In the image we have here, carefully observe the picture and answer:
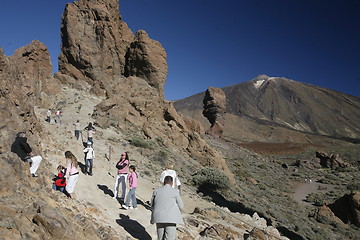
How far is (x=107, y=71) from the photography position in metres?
24.8

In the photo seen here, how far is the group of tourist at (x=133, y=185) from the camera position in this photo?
408 centimetres

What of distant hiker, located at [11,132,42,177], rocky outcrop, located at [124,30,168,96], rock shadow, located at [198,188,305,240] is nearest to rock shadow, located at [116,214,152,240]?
distant hiker, located at [11,132,42,177]

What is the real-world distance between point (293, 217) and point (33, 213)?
47.5ft

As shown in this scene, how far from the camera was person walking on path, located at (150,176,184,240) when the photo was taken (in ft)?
13.3

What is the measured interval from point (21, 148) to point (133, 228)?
123 inches

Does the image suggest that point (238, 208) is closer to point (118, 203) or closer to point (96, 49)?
point (118, 203)

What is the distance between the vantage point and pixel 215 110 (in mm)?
48062

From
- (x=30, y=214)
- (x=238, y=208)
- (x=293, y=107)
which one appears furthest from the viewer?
(x=293, y=107)

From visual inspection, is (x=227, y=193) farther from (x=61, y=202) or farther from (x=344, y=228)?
(x=61, y=202)

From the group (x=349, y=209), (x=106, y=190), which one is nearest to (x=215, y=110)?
(x=349, y=209)

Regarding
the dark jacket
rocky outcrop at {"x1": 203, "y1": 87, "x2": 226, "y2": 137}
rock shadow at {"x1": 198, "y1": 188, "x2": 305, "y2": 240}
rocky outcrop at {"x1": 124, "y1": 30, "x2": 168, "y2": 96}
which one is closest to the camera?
the dark jacket

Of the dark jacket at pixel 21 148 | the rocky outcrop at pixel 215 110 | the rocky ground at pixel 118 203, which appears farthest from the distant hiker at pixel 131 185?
the rocky outcrop at pixel 215 110

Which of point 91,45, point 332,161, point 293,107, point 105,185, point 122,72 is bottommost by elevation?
point 105,185

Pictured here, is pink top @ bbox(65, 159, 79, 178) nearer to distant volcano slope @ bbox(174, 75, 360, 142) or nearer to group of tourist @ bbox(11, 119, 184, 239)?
group of tourist @ bbox(11, 119, 184, 239)
